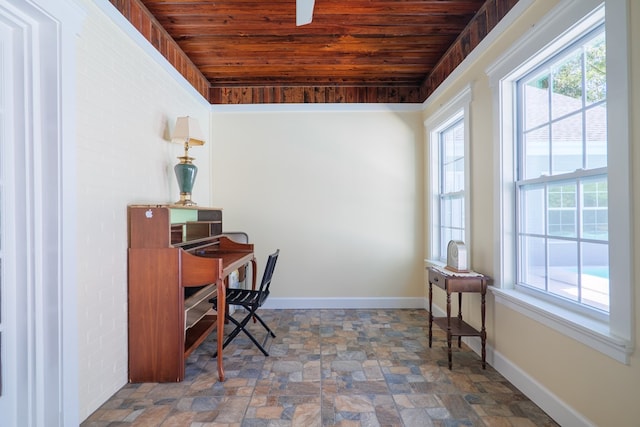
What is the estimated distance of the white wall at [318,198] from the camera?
13.1 ft

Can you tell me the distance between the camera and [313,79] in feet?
12.6

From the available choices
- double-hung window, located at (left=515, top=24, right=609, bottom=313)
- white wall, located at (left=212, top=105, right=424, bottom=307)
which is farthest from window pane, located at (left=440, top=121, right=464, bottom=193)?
double-hung window, located at (left=515, top=24, right=609, bottom=313)

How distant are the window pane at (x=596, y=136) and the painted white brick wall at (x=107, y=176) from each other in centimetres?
297

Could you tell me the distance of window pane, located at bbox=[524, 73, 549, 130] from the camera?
81.0 inches

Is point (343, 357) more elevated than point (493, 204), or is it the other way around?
point (493, 204)

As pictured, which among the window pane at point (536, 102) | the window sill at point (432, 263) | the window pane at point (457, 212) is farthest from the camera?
the window sill at point (432, 263)

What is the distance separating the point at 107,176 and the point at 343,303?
9.81ft

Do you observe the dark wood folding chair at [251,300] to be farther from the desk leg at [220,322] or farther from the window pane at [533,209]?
the window pane at [533,209]

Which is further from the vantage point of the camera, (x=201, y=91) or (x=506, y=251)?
(x=201, y=91)

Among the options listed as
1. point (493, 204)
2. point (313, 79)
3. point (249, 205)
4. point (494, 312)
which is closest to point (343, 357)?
point (494, 312)

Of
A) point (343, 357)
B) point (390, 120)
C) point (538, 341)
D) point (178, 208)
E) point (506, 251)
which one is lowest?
point (343, 357)

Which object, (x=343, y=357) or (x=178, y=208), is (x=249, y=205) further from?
(x=343, y=357)

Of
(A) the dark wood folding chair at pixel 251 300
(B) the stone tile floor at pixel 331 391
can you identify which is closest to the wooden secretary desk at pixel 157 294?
(B) the stone tile floor at pixel 331 391

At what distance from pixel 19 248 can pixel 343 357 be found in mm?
2336
